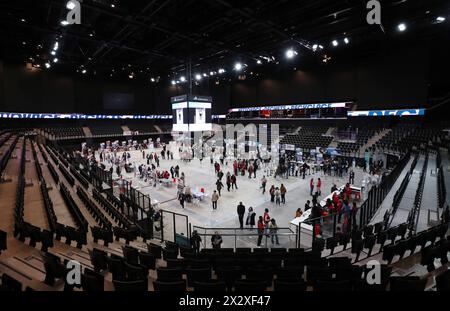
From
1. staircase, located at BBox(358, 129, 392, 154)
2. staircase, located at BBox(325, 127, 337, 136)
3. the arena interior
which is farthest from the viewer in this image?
staircase, located at BBox(325, 127, 337, 136)

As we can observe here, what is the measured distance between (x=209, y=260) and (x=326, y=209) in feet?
24.6

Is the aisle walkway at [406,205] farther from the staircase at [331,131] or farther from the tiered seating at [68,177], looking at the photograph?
the staircase at [331,131]

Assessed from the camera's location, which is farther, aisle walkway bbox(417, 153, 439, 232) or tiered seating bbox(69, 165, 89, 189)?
tiered seating bbox(69, 165, 89, 189)

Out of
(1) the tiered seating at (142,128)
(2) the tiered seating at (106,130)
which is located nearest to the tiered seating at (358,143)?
(1) the tiered seating at (142,128)

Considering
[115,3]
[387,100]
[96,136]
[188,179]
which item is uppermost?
[115,3]

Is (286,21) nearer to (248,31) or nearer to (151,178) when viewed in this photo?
(248,31)

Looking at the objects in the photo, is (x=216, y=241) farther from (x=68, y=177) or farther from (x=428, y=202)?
(x=68, y=177)

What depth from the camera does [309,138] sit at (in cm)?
3186

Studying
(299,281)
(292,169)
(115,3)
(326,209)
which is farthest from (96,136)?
(299,281)

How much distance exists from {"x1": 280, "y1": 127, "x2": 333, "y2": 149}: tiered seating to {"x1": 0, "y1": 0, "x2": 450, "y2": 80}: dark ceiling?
34.9ft

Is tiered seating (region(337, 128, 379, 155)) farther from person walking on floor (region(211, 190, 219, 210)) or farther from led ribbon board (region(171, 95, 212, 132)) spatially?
person walking on floor (region(211, 190, 219, 210))

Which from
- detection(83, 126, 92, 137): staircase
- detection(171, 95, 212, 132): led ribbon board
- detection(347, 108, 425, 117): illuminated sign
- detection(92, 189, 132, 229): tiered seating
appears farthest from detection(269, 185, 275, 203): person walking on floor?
detection(83, 126, 92, 137): staircase

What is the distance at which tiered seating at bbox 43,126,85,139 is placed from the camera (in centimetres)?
3347

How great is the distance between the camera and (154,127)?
4619cm
